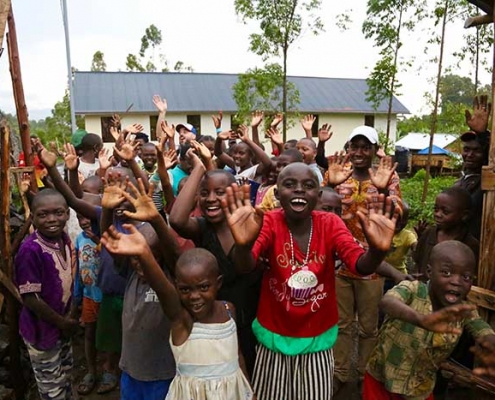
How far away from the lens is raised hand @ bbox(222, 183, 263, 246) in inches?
76.7

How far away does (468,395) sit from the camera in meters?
3.29

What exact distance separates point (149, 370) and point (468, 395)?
8.08 ft

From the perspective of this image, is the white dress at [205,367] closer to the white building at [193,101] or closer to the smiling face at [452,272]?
the smiling face at [452,272]

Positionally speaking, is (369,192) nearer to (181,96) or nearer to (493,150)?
(493,150)

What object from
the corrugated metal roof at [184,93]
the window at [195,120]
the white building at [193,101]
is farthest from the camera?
the window at [195,120]

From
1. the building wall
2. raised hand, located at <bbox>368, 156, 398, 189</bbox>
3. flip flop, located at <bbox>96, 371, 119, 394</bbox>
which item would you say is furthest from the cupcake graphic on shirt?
the building wall

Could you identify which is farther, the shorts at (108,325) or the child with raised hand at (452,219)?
the shorts at (108,325)

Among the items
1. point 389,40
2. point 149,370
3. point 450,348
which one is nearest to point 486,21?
point 450,348

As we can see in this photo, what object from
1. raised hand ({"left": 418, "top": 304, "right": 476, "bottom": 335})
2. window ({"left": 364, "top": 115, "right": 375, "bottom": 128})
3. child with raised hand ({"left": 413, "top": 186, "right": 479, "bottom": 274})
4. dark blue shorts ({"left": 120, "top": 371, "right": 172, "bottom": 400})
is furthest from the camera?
window ({"left": 364, "top": 115, "right": 375, "bottom": 128})

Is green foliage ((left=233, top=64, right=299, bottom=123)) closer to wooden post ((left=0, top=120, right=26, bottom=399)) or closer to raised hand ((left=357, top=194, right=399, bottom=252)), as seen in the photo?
wooden post ((left=0, top=120, right=26, bottom=399))

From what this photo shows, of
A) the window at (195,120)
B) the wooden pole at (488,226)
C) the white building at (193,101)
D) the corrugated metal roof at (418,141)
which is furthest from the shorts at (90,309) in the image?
the corrugated metal roof at (418,141)

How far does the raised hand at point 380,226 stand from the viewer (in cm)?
190

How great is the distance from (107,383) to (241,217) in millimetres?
2114

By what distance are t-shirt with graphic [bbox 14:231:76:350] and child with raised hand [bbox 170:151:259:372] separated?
890 mm
